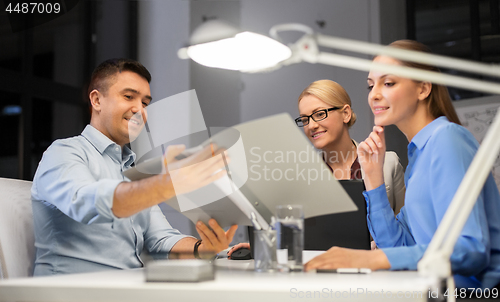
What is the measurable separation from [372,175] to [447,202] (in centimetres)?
37

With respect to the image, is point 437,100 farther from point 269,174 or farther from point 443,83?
point 443,83

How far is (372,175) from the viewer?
1.33m

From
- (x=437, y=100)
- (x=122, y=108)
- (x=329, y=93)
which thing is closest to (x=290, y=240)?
(x=437, y=100)

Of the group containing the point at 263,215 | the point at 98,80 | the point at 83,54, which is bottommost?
the point at 263,215

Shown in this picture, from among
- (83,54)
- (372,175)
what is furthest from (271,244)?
(83,54)

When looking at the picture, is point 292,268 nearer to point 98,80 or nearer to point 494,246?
point 494,246

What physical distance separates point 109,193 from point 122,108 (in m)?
0.71

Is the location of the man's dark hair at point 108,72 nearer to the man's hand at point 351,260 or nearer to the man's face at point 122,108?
the man's face at point 122,108

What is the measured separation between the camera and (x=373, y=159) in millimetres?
1360

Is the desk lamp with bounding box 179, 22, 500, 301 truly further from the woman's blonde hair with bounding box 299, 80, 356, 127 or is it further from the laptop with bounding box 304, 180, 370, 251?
the woman's blonde hair with bounding box 299, 80, 356, 127

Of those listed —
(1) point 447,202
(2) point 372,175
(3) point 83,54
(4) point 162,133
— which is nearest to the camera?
(1) point 447,202

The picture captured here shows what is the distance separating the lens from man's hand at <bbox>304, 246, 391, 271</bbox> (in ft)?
3.08

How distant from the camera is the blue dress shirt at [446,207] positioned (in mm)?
901

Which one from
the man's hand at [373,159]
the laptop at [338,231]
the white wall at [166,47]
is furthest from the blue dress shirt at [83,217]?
the white wall at [166,47]
